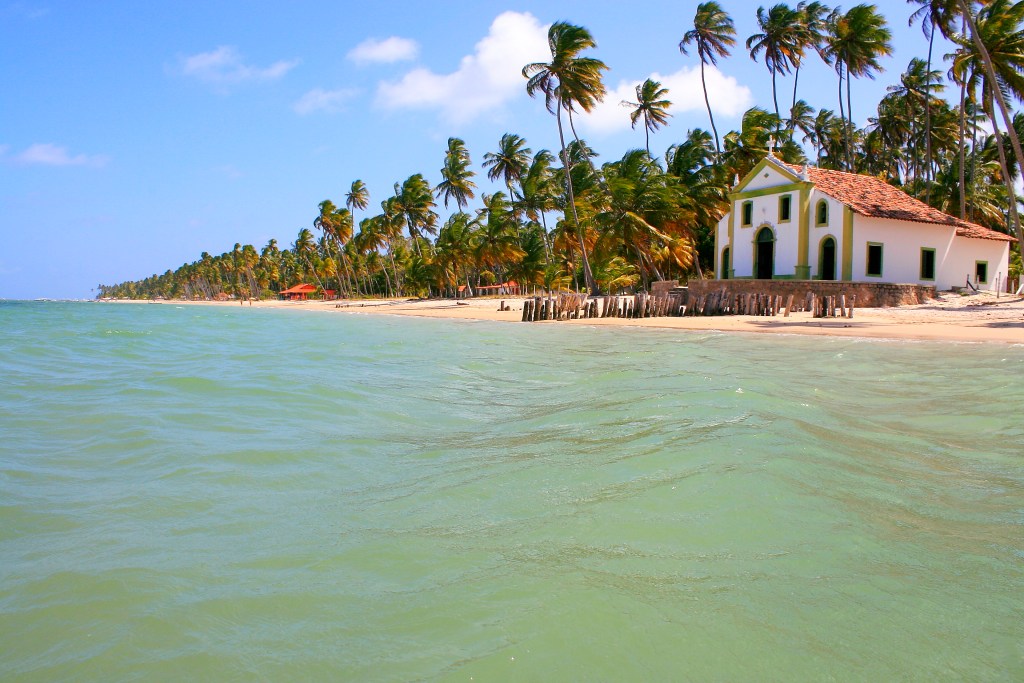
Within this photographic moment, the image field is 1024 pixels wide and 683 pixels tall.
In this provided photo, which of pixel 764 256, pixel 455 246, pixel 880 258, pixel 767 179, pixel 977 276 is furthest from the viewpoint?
pixel 455 246

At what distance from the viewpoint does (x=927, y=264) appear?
28609 mm

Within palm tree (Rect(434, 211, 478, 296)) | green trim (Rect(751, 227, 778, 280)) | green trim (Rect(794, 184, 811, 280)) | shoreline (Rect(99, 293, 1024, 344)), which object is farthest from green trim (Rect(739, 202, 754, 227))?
palm tree (Rect(434, 211, 478, 296))

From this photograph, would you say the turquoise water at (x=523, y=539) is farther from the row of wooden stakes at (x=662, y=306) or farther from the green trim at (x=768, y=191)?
the green trim at (x=768, y=191)

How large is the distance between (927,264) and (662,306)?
1131 cm

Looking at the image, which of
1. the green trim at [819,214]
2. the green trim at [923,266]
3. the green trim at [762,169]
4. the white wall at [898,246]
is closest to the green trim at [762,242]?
the green trim at [819,214]

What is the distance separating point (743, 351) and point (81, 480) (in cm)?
1354

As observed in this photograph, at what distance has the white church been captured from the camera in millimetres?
27766

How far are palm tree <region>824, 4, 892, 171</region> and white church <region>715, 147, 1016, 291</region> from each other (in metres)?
10.9

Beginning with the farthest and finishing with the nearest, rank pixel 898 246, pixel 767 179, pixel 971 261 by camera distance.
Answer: pixel 767 179, pixel 971 261, pixel 898 246

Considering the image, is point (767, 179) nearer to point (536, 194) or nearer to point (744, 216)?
point (744, 216)

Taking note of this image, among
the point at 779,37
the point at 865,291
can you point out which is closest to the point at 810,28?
the point at 779,37

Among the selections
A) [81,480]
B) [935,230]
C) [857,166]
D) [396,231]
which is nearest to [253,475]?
[81,480]

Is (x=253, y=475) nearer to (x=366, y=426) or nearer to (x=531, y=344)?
(x=366, y=426)

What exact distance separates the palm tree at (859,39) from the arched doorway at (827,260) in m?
16.9
